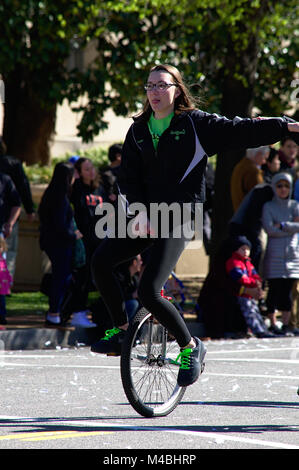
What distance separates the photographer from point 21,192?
494 inches

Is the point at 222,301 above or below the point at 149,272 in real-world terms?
→ below

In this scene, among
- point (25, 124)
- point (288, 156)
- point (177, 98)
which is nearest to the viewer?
point (177, 98)

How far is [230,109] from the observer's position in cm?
1661

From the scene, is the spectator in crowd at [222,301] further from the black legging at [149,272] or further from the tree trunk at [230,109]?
the black legging at [149,272]

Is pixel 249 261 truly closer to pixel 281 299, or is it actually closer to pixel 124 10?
pixel 281 299

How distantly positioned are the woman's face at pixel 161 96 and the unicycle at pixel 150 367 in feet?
3.98

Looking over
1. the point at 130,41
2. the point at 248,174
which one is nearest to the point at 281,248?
the point at 248,174

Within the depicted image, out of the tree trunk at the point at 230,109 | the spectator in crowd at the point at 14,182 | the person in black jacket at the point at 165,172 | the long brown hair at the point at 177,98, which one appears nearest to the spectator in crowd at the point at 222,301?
the spectator in crowd at the point at 14,182

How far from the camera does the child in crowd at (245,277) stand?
39.6 feet

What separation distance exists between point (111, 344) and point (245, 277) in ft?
18.3

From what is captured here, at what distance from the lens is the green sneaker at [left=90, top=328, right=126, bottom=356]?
6617 mm

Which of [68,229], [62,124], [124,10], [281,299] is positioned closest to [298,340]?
[281,299]

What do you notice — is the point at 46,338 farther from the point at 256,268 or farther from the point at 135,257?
the point at 256,268

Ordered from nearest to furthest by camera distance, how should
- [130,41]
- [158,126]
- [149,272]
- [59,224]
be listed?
[149,272]
[158,126]
[59,224]
[130,41]
